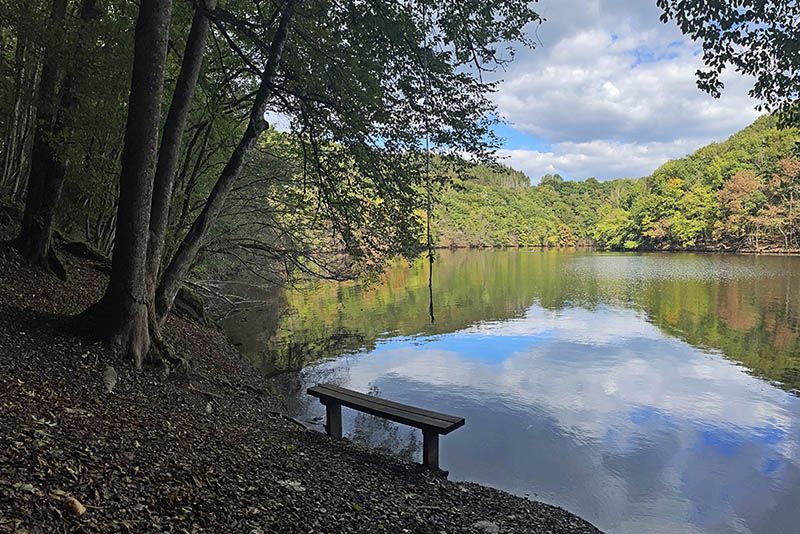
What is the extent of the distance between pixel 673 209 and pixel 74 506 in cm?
7927

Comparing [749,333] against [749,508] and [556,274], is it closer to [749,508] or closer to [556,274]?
[749,508]

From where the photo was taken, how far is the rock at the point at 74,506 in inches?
97.9

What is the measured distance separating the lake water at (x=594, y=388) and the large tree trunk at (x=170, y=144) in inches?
171

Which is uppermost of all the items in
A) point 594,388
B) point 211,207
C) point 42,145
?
point 42,145

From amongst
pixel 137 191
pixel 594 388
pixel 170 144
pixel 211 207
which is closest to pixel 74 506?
pixel 137 191

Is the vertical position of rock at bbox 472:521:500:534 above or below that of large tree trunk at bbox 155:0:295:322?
below

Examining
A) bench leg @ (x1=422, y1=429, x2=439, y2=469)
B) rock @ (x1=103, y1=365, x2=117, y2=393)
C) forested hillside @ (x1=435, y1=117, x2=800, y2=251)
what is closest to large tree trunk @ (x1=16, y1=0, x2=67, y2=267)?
rock @ (x1=103, y1=365, x2=117, y2=393)

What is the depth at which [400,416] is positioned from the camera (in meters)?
6.15

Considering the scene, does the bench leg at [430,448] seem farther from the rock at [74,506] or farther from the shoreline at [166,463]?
the rock at [74,506]

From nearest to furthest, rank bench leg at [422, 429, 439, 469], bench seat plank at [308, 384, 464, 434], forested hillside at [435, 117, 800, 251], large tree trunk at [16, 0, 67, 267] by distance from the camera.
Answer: bench seat plank at [308, 384, 464, 434]
bench leg at [422, 429, 439, 469]
large tree trunk at [16, 0, 67, 267]
forested hillside at [435, 117, 800, 251]

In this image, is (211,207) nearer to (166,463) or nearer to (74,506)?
(166,463)

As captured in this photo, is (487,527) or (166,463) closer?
(166,463)

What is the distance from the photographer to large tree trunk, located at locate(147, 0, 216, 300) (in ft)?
20.0

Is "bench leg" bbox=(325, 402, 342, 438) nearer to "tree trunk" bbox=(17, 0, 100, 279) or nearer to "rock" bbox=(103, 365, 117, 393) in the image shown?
"rock" bbox=(103, 365, 117, 393)
